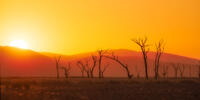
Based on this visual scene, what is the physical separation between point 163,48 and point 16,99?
199ft

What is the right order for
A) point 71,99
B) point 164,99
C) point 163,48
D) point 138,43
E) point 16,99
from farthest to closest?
point 163,48, point 138,43, point 164,99, point 71,99, point 16,99

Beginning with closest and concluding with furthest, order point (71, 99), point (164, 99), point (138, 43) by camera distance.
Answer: point (71, 99) < point (164, 99) < point (138, 43)

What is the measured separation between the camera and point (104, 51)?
105 m

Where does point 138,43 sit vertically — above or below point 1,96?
above

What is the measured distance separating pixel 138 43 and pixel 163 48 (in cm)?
898

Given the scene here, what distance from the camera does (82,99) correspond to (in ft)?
84.5

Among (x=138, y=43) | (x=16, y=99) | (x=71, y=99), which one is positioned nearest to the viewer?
(x=16, y=99)

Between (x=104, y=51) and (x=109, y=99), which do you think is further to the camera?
(x=104, y=51)

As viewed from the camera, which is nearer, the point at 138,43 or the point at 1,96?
the point at 1,96

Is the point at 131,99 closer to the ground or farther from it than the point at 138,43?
closer to the ground

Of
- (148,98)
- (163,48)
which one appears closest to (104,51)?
(163,48)

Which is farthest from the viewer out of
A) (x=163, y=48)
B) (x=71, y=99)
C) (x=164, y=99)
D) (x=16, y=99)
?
(x=163, y=48)

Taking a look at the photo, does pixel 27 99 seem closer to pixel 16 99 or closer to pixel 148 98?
pixel 16 99

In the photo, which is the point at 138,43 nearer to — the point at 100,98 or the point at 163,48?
the point at 163,48
